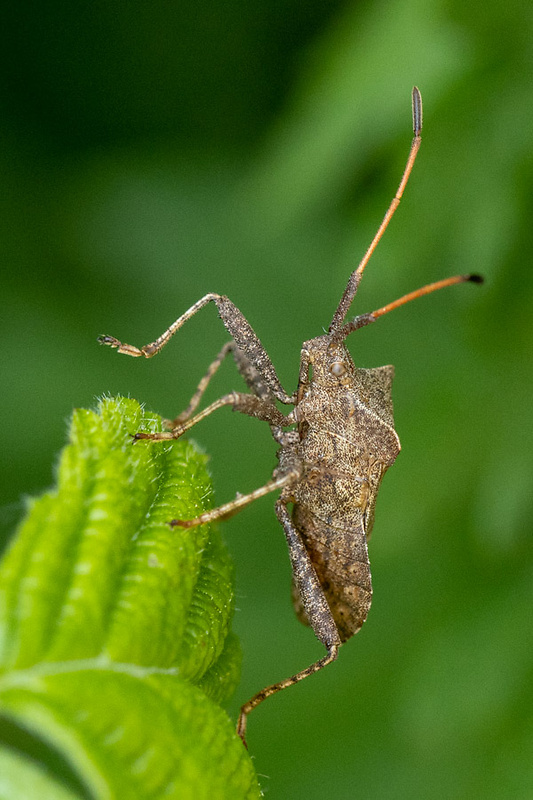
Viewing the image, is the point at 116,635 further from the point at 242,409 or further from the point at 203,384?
the point at 242,409

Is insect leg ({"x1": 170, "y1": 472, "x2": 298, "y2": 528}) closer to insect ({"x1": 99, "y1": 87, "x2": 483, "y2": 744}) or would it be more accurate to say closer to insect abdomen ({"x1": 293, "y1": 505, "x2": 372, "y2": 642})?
insect ({"x1": 99, "y1": 87, "x2": 483, "y2": 744})

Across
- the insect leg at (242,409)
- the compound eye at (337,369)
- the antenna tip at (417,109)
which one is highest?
the antenna tip at (417,109)

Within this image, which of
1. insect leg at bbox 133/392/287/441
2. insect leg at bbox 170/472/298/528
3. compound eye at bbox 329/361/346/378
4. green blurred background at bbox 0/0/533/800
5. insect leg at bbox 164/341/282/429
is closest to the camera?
insect leg at bbox 170/472/298/528

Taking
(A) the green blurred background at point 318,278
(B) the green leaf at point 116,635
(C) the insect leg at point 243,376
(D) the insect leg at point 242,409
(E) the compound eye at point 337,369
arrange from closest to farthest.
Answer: (B) the green leaf at point 116,635 → (D) the insect leg at point 242,409 → (C) the insect leg at point 243,376 → (E) the compound eye at point 337,369 → (A) the green blurred background at point 318,278

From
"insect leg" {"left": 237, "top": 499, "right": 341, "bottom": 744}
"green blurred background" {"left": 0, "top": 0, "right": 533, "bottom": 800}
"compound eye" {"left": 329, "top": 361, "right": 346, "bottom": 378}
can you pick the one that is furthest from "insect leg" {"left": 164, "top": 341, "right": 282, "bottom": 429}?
"green blurred background" {"left": 0, "top": 0, "right": 533, "bottom": 800}

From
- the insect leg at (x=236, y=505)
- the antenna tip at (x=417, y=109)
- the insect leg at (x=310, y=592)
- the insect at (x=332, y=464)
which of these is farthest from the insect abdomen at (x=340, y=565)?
the antenna tip at (x=417, y=109)

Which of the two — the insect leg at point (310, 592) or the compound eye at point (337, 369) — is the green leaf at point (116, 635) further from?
the compound eye at point (337, 369)

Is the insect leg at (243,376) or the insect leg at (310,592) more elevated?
the insect leg at (243,376)
